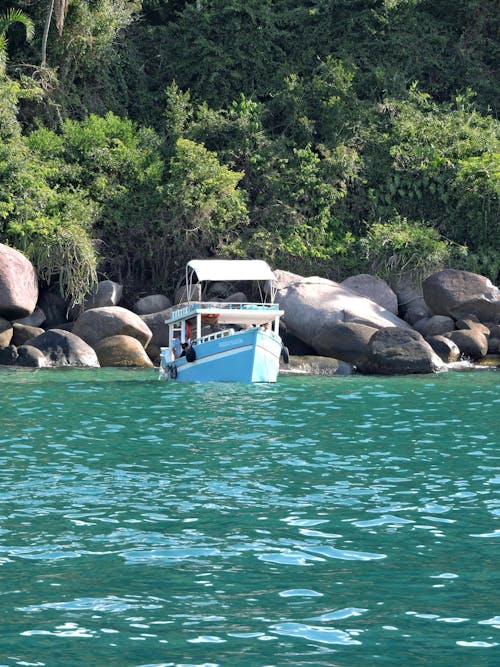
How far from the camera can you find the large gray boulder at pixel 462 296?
97.2 feet

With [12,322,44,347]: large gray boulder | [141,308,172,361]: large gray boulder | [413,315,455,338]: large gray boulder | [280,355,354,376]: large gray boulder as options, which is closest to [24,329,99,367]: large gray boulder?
[12,322,44,347]: large gray boulder

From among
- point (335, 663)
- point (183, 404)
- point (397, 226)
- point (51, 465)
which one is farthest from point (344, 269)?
point (335, 663)

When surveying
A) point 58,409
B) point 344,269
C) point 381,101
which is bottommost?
point 58,409

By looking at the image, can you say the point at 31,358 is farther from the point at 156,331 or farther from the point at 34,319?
the point at 156,331

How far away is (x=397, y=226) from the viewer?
33.2m

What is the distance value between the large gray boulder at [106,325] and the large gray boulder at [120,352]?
1.11 ft

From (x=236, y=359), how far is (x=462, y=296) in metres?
8.65

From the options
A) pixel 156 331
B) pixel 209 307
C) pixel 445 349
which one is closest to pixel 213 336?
pixel 209 307

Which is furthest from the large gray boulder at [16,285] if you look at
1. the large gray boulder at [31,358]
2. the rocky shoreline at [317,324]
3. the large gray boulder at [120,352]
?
the large gray boulder at [120,352]

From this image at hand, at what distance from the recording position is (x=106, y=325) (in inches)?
1102

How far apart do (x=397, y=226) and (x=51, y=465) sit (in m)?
22.7

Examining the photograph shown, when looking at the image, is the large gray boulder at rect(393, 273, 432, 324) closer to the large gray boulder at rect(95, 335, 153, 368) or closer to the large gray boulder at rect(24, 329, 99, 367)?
the large gray boulder at rect(95, 335, 153, 368)

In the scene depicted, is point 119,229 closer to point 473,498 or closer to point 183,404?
point 183,404

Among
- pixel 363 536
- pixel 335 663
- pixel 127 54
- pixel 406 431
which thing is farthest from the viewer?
pixel 127 54
